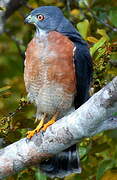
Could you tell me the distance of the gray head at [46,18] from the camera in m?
5.26

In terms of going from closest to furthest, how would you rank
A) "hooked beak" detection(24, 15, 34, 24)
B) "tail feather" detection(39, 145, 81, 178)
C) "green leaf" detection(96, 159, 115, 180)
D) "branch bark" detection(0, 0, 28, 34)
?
"green leaf" detection(96, 159, 115, 180)
"tail feather" detection(39, 145, 81, 178)
"hooked beak" detection(24, 15, 34, 24)
"branch bark" detection(0, 0, 28, 34)

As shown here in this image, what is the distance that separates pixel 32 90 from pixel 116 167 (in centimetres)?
95

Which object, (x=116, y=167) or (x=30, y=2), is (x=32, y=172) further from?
(x=30, y=2)

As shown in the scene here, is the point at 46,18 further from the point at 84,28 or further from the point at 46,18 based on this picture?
the point at 84,28

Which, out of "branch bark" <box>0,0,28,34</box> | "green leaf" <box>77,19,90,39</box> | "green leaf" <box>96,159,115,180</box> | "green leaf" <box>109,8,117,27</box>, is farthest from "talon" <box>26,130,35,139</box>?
"branch bark" <box>0,0,28,34</box>

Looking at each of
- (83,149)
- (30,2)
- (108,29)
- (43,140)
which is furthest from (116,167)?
(30,2)

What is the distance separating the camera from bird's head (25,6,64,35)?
5.26 meters

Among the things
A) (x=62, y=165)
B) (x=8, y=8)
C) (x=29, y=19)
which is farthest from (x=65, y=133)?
(x=8, y=8)

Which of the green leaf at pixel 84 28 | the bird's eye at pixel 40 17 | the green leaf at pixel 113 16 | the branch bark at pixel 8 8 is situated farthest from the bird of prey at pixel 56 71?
the branch bark at pixel 8 8

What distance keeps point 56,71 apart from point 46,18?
0.55m

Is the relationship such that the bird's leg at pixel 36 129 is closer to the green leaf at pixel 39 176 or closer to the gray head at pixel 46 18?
the green leaf at pixel 39 176

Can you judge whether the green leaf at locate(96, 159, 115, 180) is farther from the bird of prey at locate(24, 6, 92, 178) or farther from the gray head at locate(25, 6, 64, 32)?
the gray head at locate(25, 6, 64, 32)

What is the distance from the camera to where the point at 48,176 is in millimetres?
5008

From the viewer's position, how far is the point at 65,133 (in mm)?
4285
